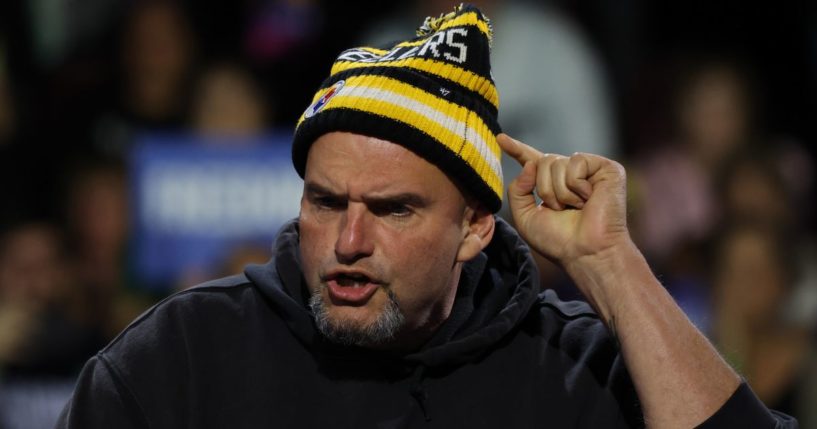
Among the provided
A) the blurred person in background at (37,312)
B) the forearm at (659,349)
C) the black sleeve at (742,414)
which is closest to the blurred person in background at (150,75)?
the blurred person in background at (37,312)

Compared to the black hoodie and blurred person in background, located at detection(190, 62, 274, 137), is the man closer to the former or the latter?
the black hoodie

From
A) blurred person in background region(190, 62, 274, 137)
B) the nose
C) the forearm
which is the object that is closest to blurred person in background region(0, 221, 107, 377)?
blurred person in background region(190, 62, 274, 137)

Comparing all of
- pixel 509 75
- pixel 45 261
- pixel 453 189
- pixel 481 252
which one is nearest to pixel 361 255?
pixel 453 189

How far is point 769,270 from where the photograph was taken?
19.7ft

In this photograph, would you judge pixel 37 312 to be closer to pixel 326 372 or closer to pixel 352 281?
pixel 326 372

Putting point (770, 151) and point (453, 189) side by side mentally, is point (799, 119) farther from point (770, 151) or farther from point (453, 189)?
point (453, 189)

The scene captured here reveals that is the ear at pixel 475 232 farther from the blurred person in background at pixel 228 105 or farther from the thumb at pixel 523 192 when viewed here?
the blurred person in background at pixel 228 105

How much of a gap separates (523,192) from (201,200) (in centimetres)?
332

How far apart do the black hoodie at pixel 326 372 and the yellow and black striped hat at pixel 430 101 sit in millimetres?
296

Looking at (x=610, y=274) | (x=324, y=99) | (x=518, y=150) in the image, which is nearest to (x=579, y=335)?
(x=610, y=274)

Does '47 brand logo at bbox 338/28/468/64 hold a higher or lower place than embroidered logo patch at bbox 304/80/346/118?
higher

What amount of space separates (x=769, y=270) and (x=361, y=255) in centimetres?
382

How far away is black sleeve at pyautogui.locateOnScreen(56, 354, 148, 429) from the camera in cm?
250

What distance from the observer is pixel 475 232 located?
116 inches
